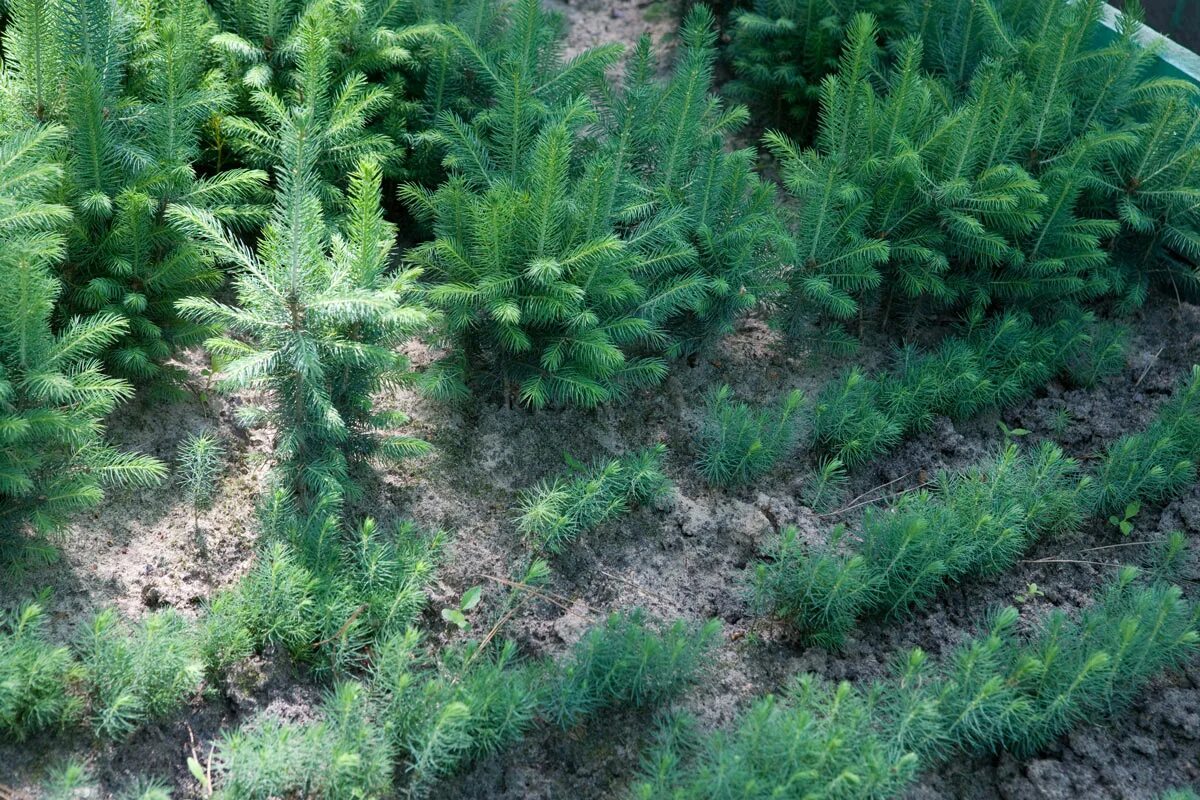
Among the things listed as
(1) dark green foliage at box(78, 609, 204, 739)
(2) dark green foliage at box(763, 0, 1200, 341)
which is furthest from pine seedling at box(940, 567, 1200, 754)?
(1) dark green foliage at box(78, 609, 204, 739)

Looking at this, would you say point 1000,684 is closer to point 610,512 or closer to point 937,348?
point 610,512

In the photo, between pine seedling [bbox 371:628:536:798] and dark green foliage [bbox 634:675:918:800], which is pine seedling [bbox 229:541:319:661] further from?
dark green foliage [bbox 634:675:918:800]

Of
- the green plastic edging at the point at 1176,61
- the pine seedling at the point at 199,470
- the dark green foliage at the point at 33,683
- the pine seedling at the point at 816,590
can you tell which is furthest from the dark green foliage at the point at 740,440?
the green plastic edging at the point at 1176,61

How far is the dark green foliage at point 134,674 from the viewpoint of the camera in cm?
277

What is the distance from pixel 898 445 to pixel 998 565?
2.07 feet

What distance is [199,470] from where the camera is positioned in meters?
3.28

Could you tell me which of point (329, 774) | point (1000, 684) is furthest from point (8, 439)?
point (1000, 684)

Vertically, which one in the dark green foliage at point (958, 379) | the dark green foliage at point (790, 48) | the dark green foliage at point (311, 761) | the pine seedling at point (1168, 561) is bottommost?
the dark green foliage at point (311, 761)

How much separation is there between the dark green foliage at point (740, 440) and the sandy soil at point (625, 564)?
72 mm

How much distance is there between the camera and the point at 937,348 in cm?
426

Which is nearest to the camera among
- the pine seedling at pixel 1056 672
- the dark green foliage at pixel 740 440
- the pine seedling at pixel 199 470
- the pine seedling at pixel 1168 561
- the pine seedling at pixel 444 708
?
the pine seedling at pixel 444 708

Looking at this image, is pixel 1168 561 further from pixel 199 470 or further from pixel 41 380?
pixel 41 380

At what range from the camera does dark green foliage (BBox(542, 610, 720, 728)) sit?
9.60 feet

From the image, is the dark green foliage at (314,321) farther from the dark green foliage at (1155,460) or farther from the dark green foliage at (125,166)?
the dark green foliage at (1155,460)
